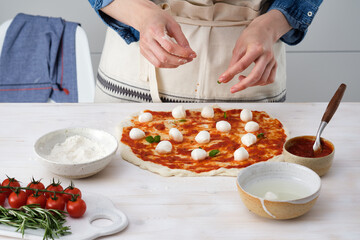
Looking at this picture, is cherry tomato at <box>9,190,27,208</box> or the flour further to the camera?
the flour

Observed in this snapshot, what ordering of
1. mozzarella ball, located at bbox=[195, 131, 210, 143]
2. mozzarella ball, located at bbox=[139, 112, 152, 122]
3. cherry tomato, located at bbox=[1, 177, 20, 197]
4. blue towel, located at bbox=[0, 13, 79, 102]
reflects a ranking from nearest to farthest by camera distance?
1. cherry tomato, located at bbox=[1, 177, 20, 197]
2. mozzarella ball, located at bbox=[195, 131, 210, 143]
3. mozzarella ball, located at bbox=[139, 112, 152, 122]
4. blue towel, located at bbox=[0, 13, 79, 102]

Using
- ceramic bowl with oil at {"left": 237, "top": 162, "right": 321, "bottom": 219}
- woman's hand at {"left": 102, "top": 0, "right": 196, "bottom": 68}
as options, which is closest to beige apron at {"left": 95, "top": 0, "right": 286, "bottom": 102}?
woman's hand at {"left": 102, "top": 0, "right": 196, "bottom": 68}

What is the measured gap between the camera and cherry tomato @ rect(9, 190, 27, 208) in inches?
43.9

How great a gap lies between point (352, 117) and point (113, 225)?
1007 mm

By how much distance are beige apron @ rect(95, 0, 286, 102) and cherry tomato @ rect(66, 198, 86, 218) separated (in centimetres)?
79

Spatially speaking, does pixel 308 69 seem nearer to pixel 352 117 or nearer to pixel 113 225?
pixel 352 117

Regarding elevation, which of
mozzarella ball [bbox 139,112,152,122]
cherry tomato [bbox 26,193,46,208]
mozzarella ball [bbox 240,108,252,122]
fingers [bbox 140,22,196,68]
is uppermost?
fingers [bbox 140,22,196,68]

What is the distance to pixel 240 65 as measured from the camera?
148cm

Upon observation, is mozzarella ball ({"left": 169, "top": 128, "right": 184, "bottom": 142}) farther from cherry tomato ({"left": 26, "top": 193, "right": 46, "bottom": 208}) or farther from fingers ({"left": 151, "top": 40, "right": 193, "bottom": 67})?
cherry tomato ({"left": 26, "top": 193, "right": 46, "bottom": 208})

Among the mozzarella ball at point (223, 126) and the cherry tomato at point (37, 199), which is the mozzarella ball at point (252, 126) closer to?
the mozzarella ball at point (223, 126)

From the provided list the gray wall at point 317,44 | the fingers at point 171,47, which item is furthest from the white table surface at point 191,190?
the gray wall at point 317,44

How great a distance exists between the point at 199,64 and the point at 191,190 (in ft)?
2.25

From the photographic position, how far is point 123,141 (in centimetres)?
150

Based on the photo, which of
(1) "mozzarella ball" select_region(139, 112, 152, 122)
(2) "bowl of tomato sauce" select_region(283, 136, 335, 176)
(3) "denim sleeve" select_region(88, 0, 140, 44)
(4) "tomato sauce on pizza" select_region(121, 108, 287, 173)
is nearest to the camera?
(2) "bowl of tomato sauce" select_region(283, 136, 335, 176)
